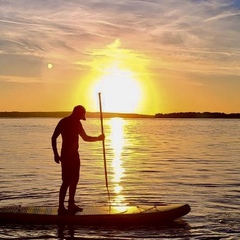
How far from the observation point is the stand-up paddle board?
11805mm

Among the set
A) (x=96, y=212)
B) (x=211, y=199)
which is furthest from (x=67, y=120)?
(x=211, y=199)

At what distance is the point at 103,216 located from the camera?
11.8 metres

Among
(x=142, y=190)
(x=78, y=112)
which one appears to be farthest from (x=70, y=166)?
(x=142, y=190)

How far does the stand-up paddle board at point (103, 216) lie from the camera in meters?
11.8

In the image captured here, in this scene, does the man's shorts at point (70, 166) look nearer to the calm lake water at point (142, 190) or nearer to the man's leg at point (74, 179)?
the man's leg at point (74, 179)

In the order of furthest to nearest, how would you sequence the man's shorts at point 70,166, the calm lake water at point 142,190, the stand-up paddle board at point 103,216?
1. the man's shorts at point 70,166
2. the stand-up paddle board at point 103,216
3. the calm lake water at point 142,190

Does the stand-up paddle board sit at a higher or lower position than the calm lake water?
higher

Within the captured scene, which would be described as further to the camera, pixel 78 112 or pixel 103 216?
pixel 78 112

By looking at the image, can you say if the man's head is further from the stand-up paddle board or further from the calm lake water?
the calm lake water

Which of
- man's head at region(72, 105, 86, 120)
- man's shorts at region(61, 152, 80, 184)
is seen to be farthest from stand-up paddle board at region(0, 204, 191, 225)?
man's head at region(72, 105, 86, 120)

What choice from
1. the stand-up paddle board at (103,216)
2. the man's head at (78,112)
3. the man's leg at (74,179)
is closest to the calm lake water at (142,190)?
the stand-up paddle board at (103,216)

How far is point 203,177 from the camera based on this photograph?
22.2 m

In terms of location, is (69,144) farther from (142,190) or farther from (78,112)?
(142,190)

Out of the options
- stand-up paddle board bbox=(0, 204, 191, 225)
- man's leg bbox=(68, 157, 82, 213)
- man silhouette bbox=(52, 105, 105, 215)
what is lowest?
stand-up paddle board bbox=(0, 204, 191, 225)
